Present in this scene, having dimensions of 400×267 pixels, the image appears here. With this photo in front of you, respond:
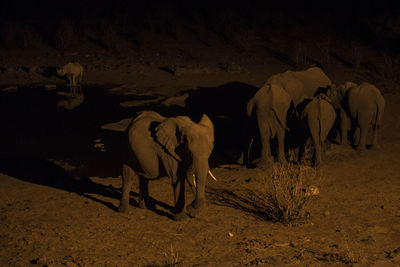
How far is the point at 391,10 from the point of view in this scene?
88.5 ft

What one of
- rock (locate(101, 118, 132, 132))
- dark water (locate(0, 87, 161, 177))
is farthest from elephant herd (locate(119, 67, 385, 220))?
rock (locate(101, 118, 132, 132))

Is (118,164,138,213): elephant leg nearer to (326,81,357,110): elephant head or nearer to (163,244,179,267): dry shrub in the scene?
(163,244,179,267): dry shrub

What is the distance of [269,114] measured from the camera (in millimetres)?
8500

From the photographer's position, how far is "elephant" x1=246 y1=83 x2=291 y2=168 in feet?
27.6

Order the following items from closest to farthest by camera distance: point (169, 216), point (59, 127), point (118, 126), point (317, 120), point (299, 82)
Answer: point (169, 216) < point (317, 120) < point (299, 82) < point (118, 126) < point (59, 127)

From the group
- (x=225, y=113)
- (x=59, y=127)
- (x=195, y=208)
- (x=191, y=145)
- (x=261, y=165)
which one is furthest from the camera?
(x=225, y=113)

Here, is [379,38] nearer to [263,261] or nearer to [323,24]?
[323,24]

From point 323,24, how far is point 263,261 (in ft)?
75.7

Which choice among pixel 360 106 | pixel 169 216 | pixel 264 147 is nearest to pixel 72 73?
pixel 264 147

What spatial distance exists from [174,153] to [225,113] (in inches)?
292

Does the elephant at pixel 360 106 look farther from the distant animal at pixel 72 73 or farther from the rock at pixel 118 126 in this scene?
the distant animal at pixel 72 73

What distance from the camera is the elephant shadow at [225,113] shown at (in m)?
9.12

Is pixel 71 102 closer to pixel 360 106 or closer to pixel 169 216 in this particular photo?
pixel 360 106

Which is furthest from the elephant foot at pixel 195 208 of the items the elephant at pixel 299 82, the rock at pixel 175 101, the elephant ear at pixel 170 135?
the rock at pixel 175 101
